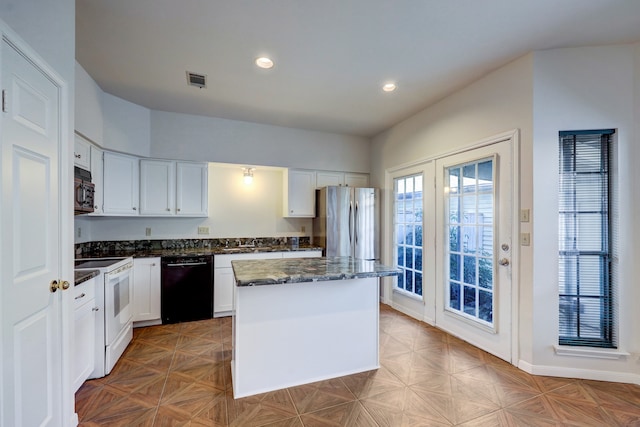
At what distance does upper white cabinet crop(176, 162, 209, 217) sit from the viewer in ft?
12.8

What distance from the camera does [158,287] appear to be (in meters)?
3.52

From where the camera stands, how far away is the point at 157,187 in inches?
149

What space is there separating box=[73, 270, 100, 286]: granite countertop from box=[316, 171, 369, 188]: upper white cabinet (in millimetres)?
3060

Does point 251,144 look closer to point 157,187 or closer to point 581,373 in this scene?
point 157,187

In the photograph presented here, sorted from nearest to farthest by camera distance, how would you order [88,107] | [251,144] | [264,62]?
[264,62] < [88,107] < [251,144]

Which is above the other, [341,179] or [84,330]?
[341,179]

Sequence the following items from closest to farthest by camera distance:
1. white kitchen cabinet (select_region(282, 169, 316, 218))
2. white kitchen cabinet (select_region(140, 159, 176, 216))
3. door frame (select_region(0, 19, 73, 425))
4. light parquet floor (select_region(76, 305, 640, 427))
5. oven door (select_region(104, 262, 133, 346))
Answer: door frame (select_region(0, 19, 73, 425)), light parquet floor (select_region(76, 305, 640, 427)), oven door (select_region(104, 262, 133, 346)), white kitchen cabinet (select_region(140, 159, 176, 216)), white kitchen cabinet (select_region(282, 169, 316, 218))

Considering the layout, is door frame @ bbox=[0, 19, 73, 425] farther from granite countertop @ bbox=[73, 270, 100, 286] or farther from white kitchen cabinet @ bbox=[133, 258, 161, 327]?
white kitchen cabinet @ bbox=[133, 258, 161, 327]

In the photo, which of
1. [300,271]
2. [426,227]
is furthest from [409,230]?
[300,271]

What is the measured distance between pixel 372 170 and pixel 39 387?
4.39 m

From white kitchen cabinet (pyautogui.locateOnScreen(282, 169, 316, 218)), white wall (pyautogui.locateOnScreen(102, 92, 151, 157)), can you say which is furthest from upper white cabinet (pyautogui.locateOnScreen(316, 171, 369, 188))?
white wall (pyautogui.locateOnScreen(102, 92, 151, 157))

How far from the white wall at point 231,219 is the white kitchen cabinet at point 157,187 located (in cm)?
34

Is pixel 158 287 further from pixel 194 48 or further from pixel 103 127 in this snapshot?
pixel 194 48

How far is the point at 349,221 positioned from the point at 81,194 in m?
3.10
